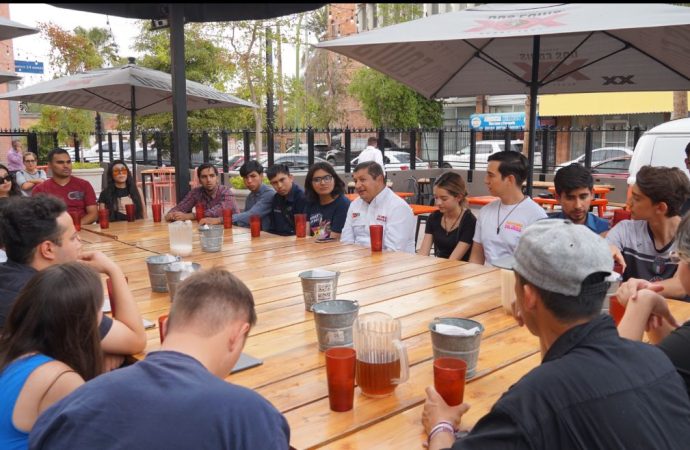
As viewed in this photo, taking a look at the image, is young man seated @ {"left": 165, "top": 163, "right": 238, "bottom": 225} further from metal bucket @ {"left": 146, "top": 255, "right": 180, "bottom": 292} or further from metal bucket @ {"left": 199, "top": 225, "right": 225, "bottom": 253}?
metal bucket @ {"left": 146, "top": 255, "right": 180, "bottom": 292}

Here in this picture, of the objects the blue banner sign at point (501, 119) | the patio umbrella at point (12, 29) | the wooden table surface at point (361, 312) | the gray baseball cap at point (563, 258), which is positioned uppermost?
the blue banner sign at point (501, 119)

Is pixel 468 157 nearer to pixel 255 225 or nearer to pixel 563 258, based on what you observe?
pixel 255 225

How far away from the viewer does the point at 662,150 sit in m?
7.36

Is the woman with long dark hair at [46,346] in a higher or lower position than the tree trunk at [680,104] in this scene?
lower

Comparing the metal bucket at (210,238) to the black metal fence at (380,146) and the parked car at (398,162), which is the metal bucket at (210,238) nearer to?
the black metal fence at (380,146)

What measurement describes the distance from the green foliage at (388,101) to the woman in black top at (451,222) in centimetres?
1937

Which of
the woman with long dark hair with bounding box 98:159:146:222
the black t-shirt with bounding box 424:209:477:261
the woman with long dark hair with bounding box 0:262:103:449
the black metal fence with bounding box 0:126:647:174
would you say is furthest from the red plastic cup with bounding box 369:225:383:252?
the black metal fence with bounding box 0:126:647:174

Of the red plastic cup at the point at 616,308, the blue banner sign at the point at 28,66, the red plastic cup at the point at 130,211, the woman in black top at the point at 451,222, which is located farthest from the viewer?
the blue banner sign at the point at 28,66

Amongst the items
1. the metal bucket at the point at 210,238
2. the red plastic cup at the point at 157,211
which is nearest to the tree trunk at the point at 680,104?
the red plastic cup at the point at 157,211

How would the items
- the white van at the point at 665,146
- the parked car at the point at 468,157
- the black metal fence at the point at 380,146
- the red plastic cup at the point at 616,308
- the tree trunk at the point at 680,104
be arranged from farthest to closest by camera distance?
the parked car at the point at 468,157, the tree trunk at the point at 680,104, the black metal fence at the point at 380,146, the white van at the point at 665,146, the red plastic cup at the point at 616,308

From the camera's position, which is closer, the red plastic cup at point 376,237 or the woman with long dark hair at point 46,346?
the woman with long dark hair at point 46,346

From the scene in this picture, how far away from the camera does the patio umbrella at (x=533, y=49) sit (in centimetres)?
362

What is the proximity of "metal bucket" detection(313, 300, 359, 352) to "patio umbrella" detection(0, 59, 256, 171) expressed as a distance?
5754 millimetres

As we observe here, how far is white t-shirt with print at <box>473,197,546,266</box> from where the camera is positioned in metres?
3.94
